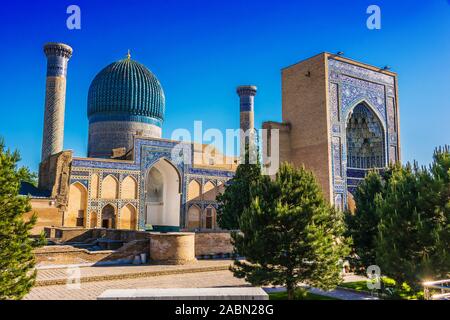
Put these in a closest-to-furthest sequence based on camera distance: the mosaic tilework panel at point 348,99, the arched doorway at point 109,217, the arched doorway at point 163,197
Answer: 1. the mosaic tilework panel at point 348,99
2. the arched doorway at point 109,217
3. the arched doorway at point 163,197

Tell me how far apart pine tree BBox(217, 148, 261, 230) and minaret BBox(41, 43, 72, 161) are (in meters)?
12.9

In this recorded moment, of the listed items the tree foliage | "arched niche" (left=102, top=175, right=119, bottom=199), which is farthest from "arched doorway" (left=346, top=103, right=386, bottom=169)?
the tree foliage

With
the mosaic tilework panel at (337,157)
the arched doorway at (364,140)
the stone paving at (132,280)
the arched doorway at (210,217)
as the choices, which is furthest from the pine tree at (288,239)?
the arched doorway at (210,217)

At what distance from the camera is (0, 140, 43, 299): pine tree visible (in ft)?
18.0

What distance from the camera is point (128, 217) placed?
2205cm

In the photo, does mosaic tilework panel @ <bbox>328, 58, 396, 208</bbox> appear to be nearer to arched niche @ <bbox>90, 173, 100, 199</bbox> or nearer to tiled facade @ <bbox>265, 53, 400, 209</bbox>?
tiled facade @ <bbox>265, 53, 400, 209</bbox>

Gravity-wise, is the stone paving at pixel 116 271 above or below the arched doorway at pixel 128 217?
below

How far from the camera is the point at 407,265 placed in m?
6.76

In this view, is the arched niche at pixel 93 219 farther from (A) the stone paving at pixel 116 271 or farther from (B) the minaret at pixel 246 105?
(B) the minaret at pixel 246 105

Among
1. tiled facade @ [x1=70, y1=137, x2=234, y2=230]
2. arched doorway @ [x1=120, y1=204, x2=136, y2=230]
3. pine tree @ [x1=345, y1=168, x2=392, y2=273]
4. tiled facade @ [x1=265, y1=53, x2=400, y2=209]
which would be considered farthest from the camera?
arched doorway @ [x1=120, y1=204, x2=136, y2=230]

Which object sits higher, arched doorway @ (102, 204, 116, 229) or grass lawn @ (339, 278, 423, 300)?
arched doorway @ (102, 204, 116, 229)

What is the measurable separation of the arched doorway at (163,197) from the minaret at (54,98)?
5856 millimetres

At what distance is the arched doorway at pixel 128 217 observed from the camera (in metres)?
21.8
